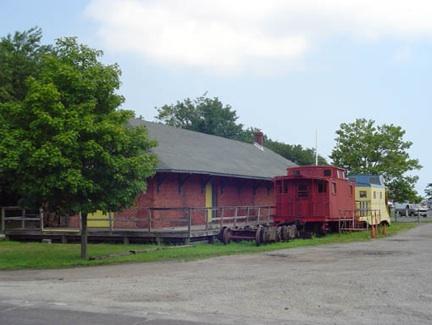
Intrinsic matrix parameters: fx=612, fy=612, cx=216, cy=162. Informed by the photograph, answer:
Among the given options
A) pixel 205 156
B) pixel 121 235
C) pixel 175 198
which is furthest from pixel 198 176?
pixel 121 235

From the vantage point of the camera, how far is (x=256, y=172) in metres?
36.1

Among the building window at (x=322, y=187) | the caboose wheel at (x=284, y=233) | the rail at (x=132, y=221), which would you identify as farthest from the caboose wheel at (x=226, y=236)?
the building window at (x=322, y=187)

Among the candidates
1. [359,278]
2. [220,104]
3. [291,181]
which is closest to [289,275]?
[359,278]

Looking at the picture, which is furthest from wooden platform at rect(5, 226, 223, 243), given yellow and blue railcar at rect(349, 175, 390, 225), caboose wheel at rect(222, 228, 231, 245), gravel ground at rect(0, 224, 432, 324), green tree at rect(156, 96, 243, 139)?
green tree at rect(156, 96, 243, 139)

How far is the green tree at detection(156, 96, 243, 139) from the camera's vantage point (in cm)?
6750

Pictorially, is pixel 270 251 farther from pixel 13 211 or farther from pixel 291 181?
pixel 13 211

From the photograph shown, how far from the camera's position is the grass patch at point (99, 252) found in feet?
60.5

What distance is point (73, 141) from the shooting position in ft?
59.0

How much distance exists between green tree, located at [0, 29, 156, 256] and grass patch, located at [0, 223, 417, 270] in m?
1.54

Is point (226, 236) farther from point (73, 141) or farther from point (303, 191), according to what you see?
point (73, 141)

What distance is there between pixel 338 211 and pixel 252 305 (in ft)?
69.7

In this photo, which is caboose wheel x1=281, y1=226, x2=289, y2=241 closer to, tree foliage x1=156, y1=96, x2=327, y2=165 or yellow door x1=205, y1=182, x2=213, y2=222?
yellow door x1=205, y1=182, x2=213, y2=222

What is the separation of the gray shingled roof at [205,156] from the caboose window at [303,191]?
3718mm

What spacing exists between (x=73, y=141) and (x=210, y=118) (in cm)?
5032
